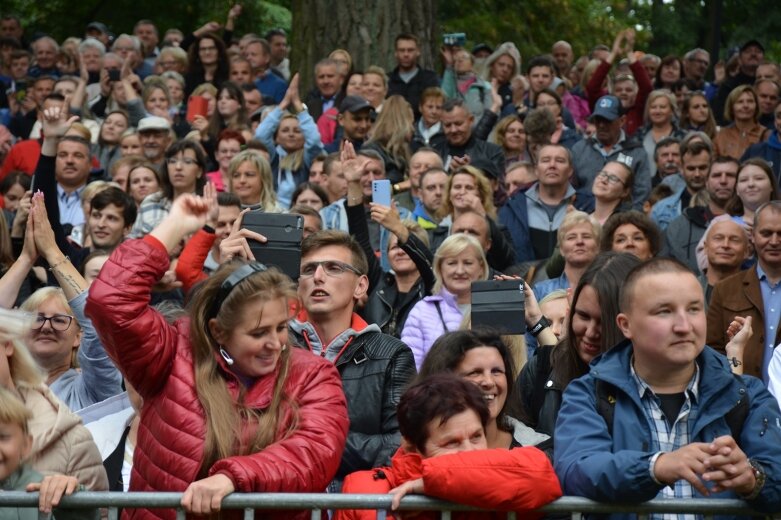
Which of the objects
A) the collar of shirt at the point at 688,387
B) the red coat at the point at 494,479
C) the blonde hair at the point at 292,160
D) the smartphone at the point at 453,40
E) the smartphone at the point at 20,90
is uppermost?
the smartphone at the point at 453,40

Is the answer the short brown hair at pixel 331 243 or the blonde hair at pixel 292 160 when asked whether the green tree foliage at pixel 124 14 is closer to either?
the blonde hair at pixel 292 160

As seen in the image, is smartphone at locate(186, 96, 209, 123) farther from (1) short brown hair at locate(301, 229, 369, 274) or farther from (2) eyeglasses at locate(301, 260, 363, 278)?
(2) eyeglasses at locate(301, 260, 363, 278)

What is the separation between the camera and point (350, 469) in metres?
5.25

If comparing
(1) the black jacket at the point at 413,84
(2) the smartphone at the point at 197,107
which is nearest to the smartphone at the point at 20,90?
(2) the smartphone at the point at 197,107

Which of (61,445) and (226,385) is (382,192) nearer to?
(226,385)

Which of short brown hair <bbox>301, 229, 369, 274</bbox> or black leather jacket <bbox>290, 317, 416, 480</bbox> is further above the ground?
short brown hair <bbox>301, 229, 369, 274</bbox>

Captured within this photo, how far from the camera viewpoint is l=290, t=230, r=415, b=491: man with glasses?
5.26 metres

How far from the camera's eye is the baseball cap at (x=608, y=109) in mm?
12387

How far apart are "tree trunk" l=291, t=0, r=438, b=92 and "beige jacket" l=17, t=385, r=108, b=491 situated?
11.5m

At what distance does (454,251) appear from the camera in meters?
7.77

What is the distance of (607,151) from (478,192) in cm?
296

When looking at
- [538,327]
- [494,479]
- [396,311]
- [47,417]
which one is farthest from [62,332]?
[494,479]

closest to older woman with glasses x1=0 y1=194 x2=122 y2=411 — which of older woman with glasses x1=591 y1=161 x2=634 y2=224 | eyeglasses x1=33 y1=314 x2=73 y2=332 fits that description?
eyeglasses x1=33 y1=314 x2=73 y2=332

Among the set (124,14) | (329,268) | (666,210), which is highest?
(124,14)
